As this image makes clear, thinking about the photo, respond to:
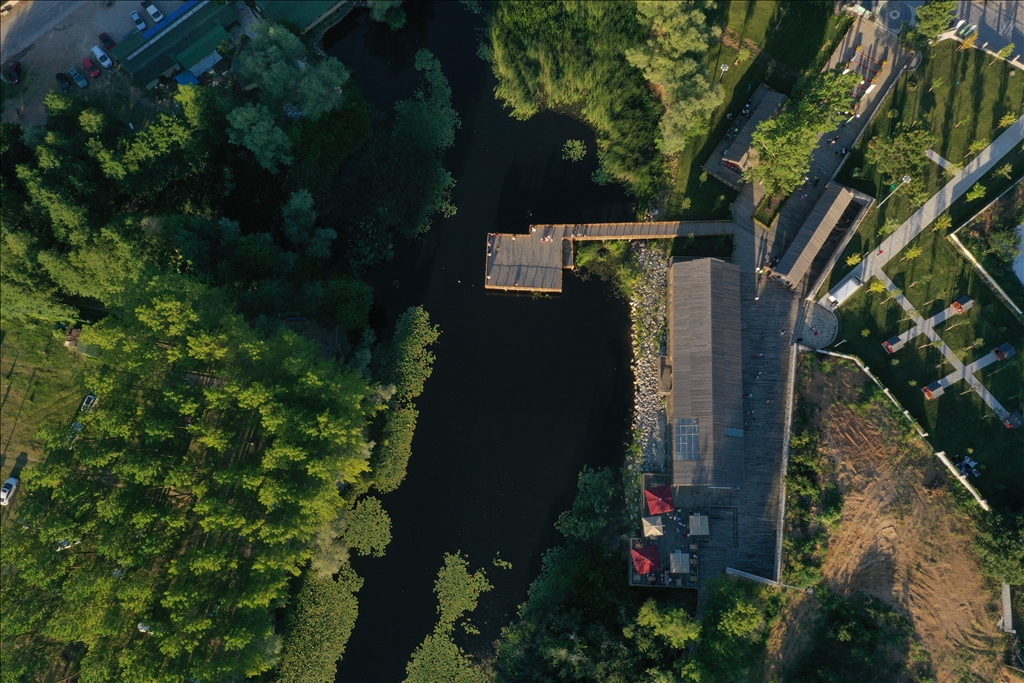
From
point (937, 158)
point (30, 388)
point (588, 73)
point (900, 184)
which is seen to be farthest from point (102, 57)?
point (937, 158)

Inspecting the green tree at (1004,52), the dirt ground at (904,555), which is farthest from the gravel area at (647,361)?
the green tree at (1004,52)

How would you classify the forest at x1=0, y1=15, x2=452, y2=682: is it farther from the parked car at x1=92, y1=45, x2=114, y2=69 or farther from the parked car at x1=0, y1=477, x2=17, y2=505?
the parked car at x1=92, y1=45, x2=114, y2=69

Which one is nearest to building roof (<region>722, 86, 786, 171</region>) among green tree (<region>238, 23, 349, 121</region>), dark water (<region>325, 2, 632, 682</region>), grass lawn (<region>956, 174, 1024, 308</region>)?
dark water (<region>325, 2, 632, 682</region>)

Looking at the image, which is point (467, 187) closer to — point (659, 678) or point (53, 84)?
point (53, 84)

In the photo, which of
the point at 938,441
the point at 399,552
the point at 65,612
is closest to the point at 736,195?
the point at 938,441

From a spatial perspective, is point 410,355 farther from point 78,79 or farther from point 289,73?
point 78,79

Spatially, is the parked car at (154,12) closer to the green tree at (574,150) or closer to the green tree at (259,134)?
the green tree at (259,134)
